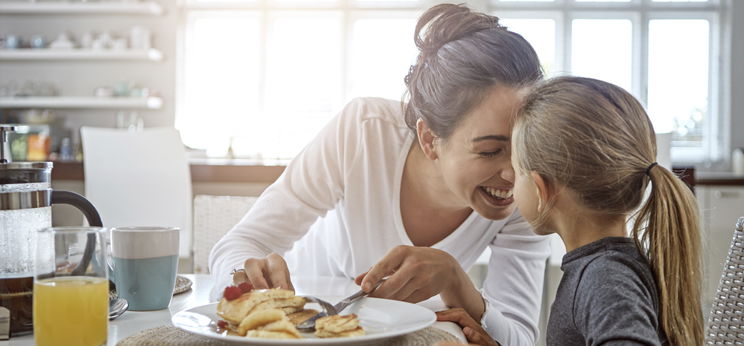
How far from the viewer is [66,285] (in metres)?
0.68

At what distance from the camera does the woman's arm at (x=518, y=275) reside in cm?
134

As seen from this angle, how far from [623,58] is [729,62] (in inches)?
29.2

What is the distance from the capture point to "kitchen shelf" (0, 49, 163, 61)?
17.8 ft

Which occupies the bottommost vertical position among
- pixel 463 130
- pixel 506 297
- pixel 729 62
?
pixel 506 297

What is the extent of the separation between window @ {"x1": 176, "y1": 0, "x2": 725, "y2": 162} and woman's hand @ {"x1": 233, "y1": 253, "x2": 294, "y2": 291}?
4535 millimetres

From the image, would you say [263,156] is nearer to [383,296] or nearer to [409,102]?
[409,102]

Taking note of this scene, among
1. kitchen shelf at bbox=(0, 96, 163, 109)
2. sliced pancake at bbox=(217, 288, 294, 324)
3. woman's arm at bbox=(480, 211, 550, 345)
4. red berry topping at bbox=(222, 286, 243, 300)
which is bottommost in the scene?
woman's arm at bbox=(480, 211, 550, 345)

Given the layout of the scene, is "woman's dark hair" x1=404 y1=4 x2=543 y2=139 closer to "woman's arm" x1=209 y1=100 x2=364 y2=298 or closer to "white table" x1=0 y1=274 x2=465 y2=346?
"woman's arm" x1=209 y1=100 x2=364 y2=298

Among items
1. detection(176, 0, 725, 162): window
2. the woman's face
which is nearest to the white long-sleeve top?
the woman's face

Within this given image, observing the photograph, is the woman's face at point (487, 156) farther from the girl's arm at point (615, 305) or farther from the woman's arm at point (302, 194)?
the girl's arm at point (615, 305)

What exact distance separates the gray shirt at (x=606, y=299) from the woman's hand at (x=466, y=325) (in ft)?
0.31

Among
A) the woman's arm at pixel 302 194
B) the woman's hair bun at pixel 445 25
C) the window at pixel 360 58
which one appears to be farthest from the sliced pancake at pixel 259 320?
the window at pixel 360 58

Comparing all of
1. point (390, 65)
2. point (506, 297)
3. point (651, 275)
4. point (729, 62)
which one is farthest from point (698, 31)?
point (651, 275)

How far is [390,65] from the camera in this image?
5801 mm
